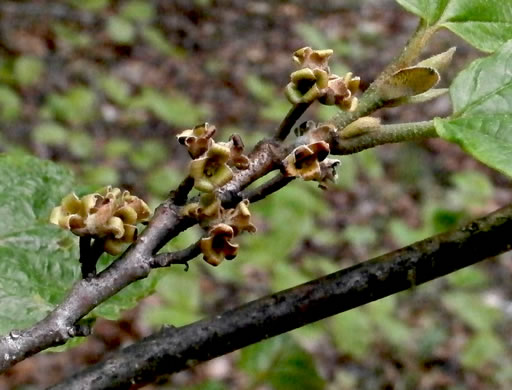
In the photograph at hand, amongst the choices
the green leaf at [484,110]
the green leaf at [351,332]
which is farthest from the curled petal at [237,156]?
the green leaf at [351,332]

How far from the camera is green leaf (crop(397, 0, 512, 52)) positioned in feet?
3.28

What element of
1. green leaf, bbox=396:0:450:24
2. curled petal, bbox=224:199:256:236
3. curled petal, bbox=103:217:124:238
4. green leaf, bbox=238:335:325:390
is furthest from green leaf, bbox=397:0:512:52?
green leaf, bbox=238:335:325:390

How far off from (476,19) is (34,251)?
703mm

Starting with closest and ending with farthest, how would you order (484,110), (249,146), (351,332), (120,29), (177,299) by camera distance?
(484,110) < (177,299) < (351,332) < (249,146) < (120,29)

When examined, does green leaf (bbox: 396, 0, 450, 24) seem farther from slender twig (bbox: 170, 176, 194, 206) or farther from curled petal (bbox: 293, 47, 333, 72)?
slender twig (bbox: 170, 176, 194, 206)

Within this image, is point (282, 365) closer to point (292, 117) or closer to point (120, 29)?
point (292, 117)

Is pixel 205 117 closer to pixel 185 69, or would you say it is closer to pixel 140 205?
pixel 185 69

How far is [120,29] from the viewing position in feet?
21.9

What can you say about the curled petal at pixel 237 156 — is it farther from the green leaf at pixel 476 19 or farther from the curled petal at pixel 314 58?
the green leaf at pixel 476 19

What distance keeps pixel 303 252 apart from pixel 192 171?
5001 millimetres

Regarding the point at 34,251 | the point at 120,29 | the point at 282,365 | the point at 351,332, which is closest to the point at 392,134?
the point at 34,251

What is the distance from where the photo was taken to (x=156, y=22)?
7562 mm

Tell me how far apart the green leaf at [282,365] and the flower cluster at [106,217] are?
1.48m

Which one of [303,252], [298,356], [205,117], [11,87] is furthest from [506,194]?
[298,356]
